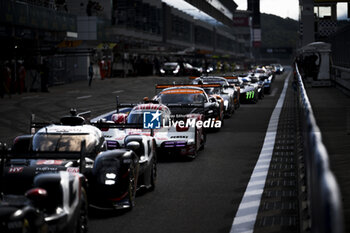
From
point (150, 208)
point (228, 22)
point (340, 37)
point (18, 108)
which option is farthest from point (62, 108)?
point (228, 22)

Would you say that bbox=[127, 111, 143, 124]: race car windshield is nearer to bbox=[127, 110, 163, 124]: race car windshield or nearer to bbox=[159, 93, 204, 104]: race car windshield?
bbox=[127, 110, 163, 124]: race car windshield

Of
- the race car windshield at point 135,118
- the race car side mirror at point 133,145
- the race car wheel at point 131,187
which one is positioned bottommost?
the race car wheel at point 131,187

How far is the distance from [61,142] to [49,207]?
2955mm

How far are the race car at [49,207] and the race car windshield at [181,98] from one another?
11.0 meters

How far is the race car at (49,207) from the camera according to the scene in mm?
5427

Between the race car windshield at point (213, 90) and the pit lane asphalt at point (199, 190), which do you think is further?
the race car windshield at point (213, 90)

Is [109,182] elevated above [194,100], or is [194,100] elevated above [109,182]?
[194,100]

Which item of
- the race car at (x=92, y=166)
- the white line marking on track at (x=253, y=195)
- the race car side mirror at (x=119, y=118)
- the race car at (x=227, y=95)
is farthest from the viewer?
the race car at (x=227, y=95)

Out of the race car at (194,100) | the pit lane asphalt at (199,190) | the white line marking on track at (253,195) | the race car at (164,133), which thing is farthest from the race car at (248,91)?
the race car at (164,133)

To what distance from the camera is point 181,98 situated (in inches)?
731

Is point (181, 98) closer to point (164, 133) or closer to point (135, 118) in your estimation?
point (135, 118)

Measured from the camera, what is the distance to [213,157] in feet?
46.3

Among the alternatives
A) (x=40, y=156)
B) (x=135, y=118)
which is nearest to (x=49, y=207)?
(x=40, y=156)

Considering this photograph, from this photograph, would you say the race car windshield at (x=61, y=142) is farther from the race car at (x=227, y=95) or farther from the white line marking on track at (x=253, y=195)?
the race car at (x=227, y=95)
